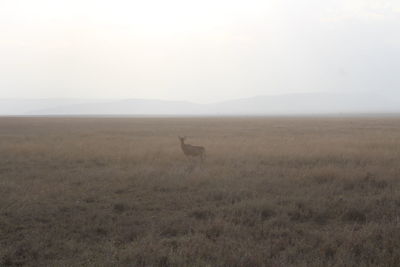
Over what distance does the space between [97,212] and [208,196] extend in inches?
108

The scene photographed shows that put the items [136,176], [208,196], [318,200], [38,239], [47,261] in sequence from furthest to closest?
[136,176] < [208,196] < [318,200] < [38,239] < [47,261]

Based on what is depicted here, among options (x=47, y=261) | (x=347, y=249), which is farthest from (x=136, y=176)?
(x=347, y=249)

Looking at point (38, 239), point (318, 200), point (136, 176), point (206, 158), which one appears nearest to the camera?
point (38, 239)

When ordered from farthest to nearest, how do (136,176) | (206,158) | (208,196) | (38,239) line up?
(206,158) < (136,176) < (208,196) < (38,239)

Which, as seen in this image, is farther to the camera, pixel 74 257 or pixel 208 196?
pixel 208 196

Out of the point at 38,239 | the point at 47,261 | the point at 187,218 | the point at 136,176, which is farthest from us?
the point at 136,176

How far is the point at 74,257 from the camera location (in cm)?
516

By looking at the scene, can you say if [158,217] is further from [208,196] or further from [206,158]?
[206,158]

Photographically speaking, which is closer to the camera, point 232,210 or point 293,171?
point 232,210

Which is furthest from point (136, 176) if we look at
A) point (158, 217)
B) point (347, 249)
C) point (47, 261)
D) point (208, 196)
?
point (347, 249)

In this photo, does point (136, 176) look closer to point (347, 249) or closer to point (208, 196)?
point (208, 196)

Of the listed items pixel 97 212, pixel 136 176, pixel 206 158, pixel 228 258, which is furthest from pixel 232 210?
pixel 206 158

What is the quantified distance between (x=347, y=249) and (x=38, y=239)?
511cm

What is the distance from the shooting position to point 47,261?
504cm
